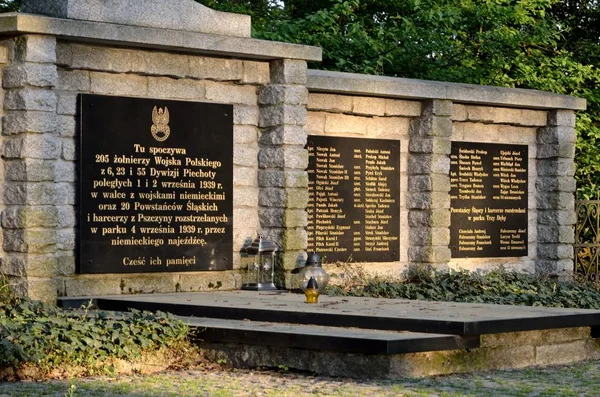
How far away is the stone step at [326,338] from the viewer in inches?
361

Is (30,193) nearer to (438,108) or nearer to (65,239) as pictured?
(65,239)

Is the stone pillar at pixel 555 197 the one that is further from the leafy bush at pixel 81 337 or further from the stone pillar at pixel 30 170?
the leafy bush at pixel 81 337

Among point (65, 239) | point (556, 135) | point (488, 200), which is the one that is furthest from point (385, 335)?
point (556, 135)

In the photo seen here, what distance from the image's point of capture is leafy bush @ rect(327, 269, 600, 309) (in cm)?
1400

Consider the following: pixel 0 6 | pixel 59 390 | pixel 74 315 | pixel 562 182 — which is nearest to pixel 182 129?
pixel 74 315

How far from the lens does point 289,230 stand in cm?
1371

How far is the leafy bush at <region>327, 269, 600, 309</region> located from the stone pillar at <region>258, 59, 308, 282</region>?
79cm

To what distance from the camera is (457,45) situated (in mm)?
22875

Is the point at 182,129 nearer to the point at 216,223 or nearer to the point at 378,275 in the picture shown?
the point at 216,223

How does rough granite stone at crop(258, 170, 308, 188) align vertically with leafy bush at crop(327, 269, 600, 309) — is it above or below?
above

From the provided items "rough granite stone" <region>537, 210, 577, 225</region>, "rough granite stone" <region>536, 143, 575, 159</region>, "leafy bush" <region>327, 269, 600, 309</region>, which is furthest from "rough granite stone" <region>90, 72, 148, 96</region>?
"rough granite stone" <region>537, 210, 577, 225</region>

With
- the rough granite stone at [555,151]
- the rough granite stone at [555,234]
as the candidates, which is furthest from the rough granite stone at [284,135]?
the rough granite stone at [555,234]

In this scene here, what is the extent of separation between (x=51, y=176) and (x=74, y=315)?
209cm

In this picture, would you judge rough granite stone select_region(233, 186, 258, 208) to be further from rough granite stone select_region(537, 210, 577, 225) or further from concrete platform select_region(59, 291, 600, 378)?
rough granite stone select_region(537, 210, 577, 225)
